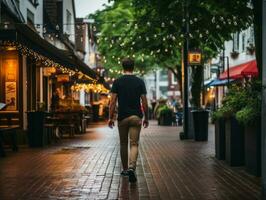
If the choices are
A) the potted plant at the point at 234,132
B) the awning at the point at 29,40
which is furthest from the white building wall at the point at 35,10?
the potted plant at the point at 234,132

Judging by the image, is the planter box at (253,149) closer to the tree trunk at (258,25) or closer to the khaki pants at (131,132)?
the khaki pants at (131,132)

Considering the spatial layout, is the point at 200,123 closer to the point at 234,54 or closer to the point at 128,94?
the point at 128,94

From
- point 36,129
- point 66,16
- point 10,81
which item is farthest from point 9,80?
point 66,16

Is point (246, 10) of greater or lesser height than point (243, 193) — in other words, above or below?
above

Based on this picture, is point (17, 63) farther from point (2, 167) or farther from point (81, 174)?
point (81, 174)

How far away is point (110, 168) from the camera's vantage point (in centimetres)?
1262

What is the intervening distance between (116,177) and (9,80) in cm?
1105

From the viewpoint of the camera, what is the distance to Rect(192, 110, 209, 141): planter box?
21.3m

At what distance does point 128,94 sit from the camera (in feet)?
36.4

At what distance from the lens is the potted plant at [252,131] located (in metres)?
10.9

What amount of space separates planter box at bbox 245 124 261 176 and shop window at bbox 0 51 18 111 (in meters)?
11.2

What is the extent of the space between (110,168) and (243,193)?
3.79m

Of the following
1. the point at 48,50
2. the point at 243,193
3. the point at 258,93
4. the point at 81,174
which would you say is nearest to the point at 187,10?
the point at 48,50

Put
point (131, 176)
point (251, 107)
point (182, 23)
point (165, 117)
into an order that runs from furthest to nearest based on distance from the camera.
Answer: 1. point (165, 117)
2. point (182, 23)
3. point (251, 107)
4. point (131, 176)
